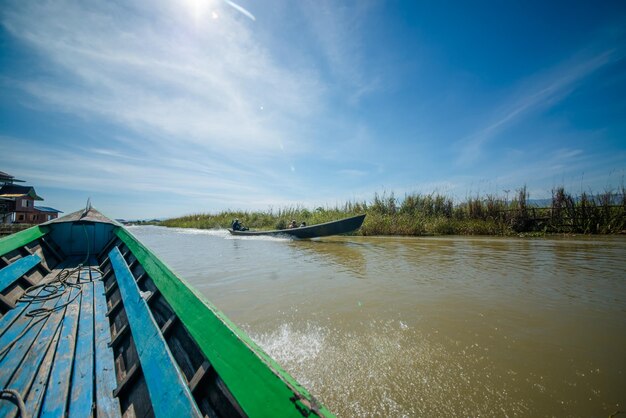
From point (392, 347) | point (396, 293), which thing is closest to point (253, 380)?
point (392, 347)

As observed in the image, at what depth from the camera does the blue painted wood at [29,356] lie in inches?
57.1

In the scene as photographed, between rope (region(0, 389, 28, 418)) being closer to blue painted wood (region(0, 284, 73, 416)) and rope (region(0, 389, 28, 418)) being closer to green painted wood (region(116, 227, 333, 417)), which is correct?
blue painted wood (region(0, 284, 73, 416))

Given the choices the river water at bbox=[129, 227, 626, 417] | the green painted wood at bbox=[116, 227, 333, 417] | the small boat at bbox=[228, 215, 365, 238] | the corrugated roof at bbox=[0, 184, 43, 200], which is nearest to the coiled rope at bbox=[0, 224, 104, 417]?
the green painted wood at bbox=[116, 227, 333, 417]

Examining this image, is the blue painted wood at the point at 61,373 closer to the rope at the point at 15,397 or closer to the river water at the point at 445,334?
the rope at the point at 15,397

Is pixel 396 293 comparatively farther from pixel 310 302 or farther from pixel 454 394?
pixel 454 394

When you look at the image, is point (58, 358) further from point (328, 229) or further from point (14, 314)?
point (328, 229)

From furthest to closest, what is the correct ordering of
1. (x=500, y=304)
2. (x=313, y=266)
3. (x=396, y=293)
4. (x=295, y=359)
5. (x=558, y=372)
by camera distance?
(x=313, y=266)
(x=396, y=293)
(x=500, y=304)
(x=295, y=359)
(x=558, y=372)

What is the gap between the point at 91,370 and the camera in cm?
161

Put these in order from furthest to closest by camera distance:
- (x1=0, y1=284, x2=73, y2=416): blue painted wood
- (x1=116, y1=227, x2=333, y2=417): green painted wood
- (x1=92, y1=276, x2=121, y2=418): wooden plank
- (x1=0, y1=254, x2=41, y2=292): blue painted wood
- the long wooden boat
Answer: (x1=0, y1=254, x2=41, y2=292): blue painted wood → (x1=0, y1=284, x2=73, y2=416): blue painted wood → (x1=92, y1=276, x2=121, y2=418): wooden plank → the long wooden boat → (x1=116, y1=227, x2=333, y2=417): green painted wood

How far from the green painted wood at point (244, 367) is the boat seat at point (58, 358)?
0.60 metres

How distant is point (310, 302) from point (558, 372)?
7.86 ft

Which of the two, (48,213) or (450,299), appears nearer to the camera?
(450,299)

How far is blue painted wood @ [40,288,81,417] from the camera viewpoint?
4.17 feet

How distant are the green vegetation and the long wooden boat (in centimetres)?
1205
